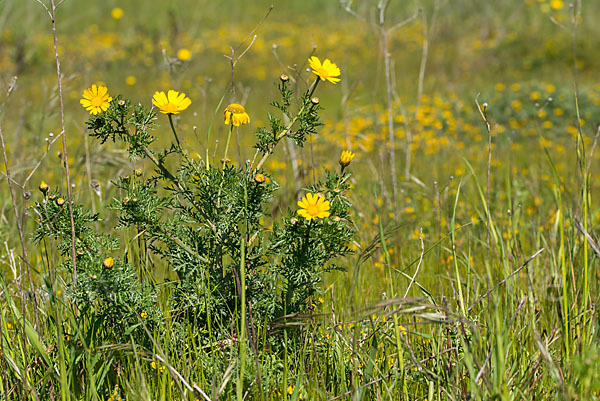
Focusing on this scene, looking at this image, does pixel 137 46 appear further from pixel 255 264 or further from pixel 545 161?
pixel 255 264

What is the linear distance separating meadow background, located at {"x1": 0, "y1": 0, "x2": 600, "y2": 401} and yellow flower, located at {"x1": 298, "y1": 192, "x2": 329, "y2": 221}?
13 cm

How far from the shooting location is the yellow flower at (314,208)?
1.19 metres

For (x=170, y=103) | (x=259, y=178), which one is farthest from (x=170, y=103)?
(x=259, y=178)

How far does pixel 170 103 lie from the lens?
129 cm

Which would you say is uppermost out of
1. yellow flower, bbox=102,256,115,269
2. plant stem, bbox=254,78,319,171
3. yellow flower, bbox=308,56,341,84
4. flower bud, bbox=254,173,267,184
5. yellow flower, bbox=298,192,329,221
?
yellow flower, bbox=308,56,341,84

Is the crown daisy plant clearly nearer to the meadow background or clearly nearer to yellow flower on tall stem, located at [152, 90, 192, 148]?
yellow flower on tall stem, located at [152, 90, 192, 148]

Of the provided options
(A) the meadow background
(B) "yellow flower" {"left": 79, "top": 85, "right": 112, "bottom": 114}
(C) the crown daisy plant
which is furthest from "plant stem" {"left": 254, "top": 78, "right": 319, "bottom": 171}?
(B) "yellow flower" {"left": 79, "top": 85, "right": 112, "bottom": 114}

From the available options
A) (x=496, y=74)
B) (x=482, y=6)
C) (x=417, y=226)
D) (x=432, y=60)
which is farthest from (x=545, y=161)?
(x=482, y=6)

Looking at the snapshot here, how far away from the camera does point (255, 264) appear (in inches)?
54.9

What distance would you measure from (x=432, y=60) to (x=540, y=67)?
1696mm

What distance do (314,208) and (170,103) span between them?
407 mm

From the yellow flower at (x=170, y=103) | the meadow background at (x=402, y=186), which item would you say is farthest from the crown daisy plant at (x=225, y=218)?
the meadow background at (x=402, y=186)

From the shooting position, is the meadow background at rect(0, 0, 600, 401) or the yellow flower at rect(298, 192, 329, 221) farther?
the meadow background at rect(0, 0, 600, 401)

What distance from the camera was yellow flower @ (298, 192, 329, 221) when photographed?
1191mm
